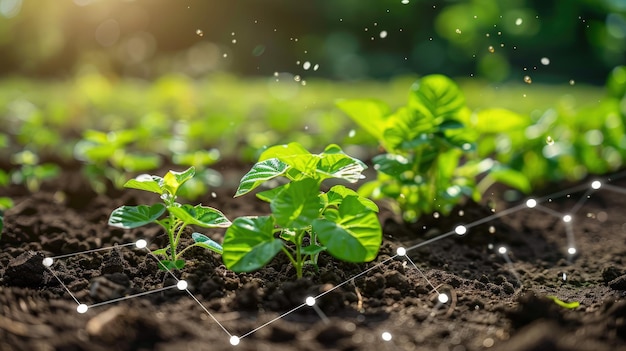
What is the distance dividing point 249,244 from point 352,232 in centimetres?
22

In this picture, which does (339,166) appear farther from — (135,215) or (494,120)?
(494,120)

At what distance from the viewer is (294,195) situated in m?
1.56

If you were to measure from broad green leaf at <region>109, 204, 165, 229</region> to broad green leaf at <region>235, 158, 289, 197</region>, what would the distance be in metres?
0.21

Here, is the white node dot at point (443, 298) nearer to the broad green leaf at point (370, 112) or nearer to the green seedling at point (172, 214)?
the green seedling at point (172, 214)

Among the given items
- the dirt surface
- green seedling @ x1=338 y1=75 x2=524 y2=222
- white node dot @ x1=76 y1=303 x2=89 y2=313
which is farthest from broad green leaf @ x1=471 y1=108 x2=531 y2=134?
white node dot @ x1=76 y1=303 x2=89 y2=313

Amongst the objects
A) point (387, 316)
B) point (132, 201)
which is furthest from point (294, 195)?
point (132, 201)

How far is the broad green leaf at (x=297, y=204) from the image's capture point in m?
1.52

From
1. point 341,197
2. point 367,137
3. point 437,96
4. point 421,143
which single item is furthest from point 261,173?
point 367,137

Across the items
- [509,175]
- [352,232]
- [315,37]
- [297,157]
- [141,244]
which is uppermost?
[297,157]

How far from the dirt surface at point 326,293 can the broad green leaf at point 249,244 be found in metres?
0.11

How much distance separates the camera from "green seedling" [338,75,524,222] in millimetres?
2146

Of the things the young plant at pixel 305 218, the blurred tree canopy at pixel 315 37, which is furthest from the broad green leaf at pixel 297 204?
the blurred tree canopy at pixel 315 37

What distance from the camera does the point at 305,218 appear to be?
5.01 ft

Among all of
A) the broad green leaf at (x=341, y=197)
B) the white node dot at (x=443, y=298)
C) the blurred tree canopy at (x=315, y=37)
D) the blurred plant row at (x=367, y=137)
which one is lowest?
the blurred tree canopy at (x=315, y=37)
